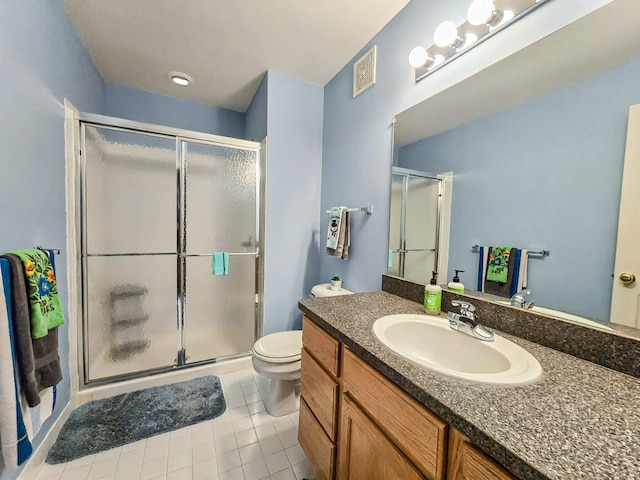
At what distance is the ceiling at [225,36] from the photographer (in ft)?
4.84

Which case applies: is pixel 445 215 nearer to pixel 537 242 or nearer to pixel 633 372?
pixel 537 242

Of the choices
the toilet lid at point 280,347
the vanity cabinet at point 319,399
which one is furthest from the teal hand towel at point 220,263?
the vanity cabinet at point 319,399

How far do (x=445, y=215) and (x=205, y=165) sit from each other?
1789 millimetres

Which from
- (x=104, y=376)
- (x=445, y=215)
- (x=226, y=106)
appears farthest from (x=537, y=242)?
(x=226, y=106)

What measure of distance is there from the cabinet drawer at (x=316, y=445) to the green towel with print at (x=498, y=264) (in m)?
0.91

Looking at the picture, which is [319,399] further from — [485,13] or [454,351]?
[485,13]

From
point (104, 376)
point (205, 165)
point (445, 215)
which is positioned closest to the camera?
point (445, 215)

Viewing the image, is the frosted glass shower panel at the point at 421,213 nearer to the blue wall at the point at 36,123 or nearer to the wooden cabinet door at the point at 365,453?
the wooden cabinet door at the point at 365,453

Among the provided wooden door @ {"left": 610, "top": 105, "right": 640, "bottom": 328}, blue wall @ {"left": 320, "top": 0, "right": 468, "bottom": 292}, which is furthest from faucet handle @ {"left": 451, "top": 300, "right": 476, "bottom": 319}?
blue wall @ {"left": 320, "top": 0, "right": 468, "bottom": 292}

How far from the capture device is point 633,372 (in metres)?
0.67

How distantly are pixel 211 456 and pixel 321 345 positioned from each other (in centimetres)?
95

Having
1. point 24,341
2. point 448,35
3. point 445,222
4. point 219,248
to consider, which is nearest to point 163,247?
point 219,248

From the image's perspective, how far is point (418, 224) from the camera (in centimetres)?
139

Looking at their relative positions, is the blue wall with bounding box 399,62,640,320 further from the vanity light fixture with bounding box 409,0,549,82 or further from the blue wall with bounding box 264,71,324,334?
the blue wall with bounding box 264,71,324,334
